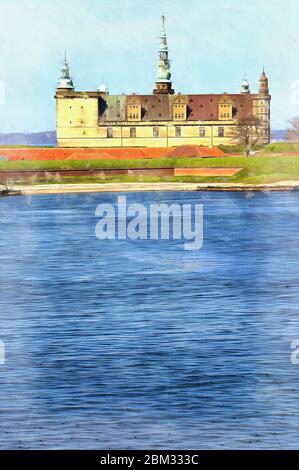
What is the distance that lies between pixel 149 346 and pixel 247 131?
90291 millimetres

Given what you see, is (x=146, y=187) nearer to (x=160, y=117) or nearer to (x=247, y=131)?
(x=247, y=131)

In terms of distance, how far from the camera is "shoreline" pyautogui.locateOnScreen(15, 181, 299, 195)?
81.9m

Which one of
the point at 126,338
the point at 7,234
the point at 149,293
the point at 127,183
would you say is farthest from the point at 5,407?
the point at 127,183

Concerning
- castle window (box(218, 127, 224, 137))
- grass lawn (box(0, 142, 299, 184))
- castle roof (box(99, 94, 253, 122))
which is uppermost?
castle roof (box(99, 94, 253, 122))

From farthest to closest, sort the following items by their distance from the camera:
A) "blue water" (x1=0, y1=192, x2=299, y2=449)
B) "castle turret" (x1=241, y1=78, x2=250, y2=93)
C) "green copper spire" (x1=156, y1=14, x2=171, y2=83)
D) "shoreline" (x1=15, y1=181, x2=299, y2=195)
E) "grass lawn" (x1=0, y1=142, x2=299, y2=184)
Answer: "castle turret" (x1=241, y1=78, x2=250, y2=93), "green copper spire" (x1=156, y1=14, x2=171, y2=83), "grass lawn" (x1=0, y1=142, x2=299, y2=184), "shoreline" (x1=15, y1=181, x2=299, y2=195), "blue water" (x1=0, y1=192, x2=299, y2=449)

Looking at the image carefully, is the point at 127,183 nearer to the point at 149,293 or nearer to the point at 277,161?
the point at 277,161

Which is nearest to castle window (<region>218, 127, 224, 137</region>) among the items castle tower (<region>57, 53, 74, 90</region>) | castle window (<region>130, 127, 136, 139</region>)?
castle window (<region>130, 127, 136, 139</region>)

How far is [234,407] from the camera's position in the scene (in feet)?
57.6


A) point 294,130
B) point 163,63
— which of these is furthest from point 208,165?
point 163,63

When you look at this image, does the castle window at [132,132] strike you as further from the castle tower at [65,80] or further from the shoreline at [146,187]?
the shoreline at [146,187]

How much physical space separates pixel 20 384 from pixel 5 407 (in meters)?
1.37

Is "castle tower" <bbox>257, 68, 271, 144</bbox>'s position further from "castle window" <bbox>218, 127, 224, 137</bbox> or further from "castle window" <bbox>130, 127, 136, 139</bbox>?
"castle window" <bbox>130, 127, 136, 139</bbox>

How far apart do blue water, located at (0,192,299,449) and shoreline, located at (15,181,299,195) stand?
39.2 meters
